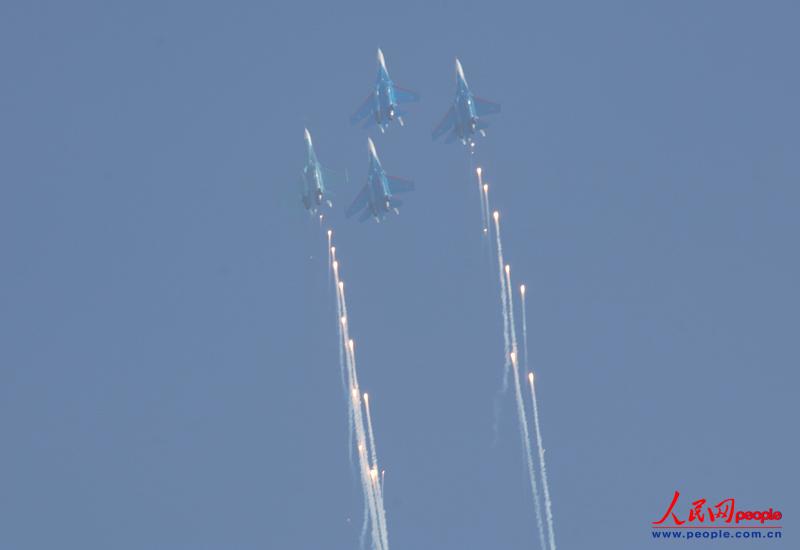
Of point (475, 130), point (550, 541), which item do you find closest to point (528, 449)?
point (550, 541)

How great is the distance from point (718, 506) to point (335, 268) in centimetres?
1132

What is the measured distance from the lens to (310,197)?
42.3 meters

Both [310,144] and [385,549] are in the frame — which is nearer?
[385,549]

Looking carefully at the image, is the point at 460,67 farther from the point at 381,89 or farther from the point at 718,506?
the point at 718,506

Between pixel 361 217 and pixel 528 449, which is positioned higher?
pixel 361 217

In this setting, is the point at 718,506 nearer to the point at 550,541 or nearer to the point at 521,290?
the point at 550,541

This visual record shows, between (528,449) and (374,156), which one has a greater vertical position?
(374,156)

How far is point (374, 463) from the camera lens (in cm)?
4162

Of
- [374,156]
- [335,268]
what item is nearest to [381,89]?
[374,156]

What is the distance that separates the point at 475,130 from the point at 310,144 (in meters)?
4.30

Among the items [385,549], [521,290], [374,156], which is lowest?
[385,549]

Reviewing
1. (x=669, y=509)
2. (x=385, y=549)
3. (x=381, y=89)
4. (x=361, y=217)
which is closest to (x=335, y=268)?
(x=361, y=217)

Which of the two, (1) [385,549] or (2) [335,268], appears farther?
(2) [335,268]

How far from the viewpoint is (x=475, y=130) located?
42500 millimetres
